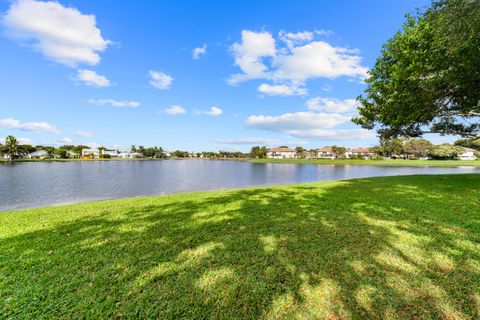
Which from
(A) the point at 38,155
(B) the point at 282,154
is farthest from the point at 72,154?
(B) the point at 282,154

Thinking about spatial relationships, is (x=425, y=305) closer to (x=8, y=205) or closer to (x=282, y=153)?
(x=8, y=205)

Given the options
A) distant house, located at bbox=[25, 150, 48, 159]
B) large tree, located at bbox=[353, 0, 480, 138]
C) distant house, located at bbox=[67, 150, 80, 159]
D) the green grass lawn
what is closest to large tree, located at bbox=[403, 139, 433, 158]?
large tree, located at bbox=[353, 0, 480, 138]

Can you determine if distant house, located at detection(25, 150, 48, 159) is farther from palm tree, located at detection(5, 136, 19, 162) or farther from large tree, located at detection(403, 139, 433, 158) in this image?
large tree, located at detection(403, 139, 433, 158)

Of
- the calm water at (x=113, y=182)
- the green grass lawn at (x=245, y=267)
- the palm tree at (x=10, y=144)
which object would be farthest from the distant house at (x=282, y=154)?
the green grass lawn at (x=245, y=267)

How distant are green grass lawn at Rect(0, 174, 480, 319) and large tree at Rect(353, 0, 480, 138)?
19.6ft

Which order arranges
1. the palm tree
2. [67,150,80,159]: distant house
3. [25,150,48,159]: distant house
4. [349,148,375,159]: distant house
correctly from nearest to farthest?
the palm tree → [25,150,48,159]: distant house → [67,150,80,159]: distant house → [349,148,375,159]: distant house

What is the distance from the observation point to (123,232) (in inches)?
178

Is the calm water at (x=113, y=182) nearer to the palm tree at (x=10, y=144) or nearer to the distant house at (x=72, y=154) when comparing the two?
the palm tree at (x=10, y=144)

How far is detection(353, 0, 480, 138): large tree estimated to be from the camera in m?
7.40

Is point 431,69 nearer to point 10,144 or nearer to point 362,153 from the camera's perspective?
point 10,144

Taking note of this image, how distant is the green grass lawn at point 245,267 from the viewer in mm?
2289

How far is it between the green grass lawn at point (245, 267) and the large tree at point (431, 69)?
5.97 m

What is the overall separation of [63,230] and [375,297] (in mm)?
5931

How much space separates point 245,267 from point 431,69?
10.9 meters
